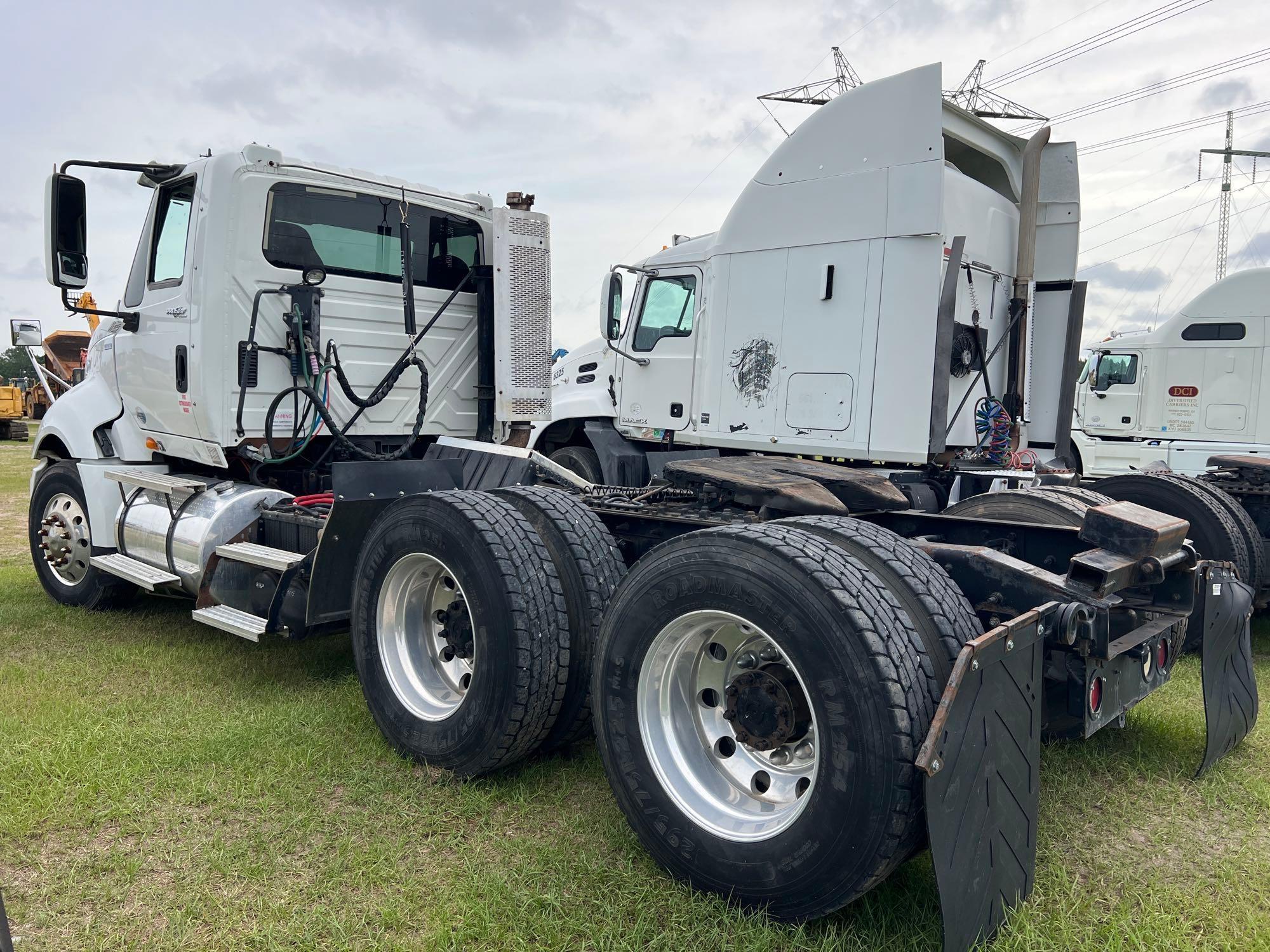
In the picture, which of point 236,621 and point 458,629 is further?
point 236,621

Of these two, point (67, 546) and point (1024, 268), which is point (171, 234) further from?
point (1024, 268)

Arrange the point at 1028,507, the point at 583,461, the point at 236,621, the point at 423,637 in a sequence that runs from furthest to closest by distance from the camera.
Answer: the point at 583,461, the point at 236,621, the point at 1028,507, the point at 423,637

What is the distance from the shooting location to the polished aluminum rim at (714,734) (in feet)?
8.98

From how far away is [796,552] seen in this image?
8.45 feet

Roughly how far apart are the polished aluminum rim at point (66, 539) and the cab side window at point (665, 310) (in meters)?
4.74

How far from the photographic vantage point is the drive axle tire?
9312mm

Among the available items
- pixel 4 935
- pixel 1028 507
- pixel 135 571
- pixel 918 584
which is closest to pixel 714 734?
pixel 918 584

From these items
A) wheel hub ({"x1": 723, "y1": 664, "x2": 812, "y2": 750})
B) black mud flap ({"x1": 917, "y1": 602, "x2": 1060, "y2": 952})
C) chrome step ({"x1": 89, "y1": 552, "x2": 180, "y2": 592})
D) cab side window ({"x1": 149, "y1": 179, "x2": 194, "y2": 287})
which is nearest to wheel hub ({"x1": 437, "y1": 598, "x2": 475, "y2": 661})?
wheel hub ({"x1": 723, "y1": 664, "x2": 812, "y2": 750})

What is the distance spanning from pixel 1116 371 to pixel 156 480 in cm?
1152

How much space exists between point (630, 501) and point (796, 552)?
60.7 inches

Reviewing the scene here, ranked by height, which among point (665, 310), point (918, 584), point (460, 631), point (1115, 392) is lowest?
point (460, 631)

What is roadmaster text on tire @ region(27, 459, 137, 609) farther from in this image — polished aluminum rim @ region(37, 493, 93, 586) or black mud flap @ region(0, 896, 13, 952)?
black mud flap @ region(0, 896, 13, 952)

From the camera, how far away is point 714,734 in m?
2.90

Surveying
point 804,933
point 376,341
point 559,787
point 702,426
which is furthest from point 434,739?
point 702,426
